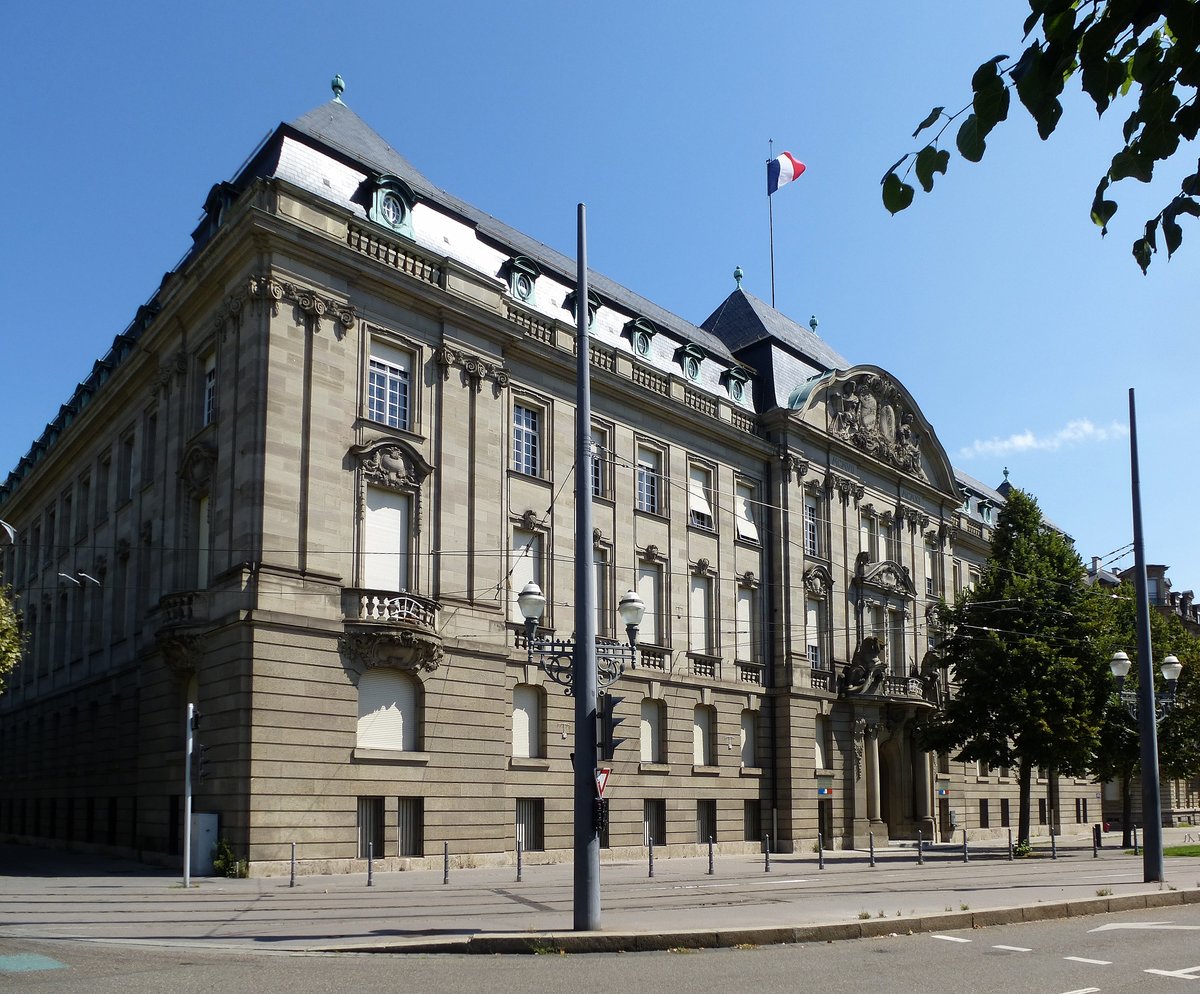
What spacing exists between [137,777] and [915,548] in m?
33.8

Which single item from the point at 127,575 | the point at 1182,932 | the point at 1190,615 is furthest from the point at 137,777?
the point at 1190,615

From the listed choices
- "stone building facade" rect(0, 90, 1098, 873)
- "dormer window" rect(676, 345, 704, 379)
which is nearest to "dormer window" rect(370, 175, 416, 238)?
"stone building facade" rect(0, 90, 1098, 873)

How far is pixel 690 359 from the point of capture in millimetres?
43688

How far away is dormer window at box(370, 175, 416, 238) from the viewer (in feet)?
108

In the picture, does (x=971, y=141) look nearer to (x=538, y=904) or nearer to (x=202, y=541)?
(x=538, y=904)

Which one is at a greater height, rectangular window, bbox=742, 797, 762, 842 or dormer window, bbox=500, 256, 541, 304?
dormer window, bbox=500, 256, 541, 304

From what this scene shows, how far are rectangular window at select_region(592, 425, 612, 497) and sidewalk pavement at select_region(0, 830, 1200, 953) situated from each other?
39.1 feet

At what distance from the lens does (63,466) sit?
4691 centimetres

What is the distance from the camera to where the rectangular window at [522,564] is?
3447 cm

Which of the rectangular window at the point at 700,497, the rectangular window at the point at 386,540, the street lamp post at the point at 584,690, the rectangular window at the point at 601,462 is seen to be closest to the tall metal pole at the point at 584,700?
the street lamp post at the point at 584,690

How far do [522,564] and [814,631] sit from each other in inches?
609

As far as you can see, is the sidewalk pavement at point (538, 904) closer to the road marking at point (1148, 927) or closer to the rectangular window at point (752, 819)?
the road marking at point (1148, 927)

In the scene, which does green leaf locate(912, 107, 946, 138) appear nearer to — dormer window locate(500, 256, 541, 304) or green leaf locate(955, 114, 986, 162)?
green leaf locate(955, 114, 986, 162)

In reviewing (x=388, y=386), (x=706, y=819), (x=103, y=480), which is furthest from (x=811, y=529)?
(x=103, y=480)
